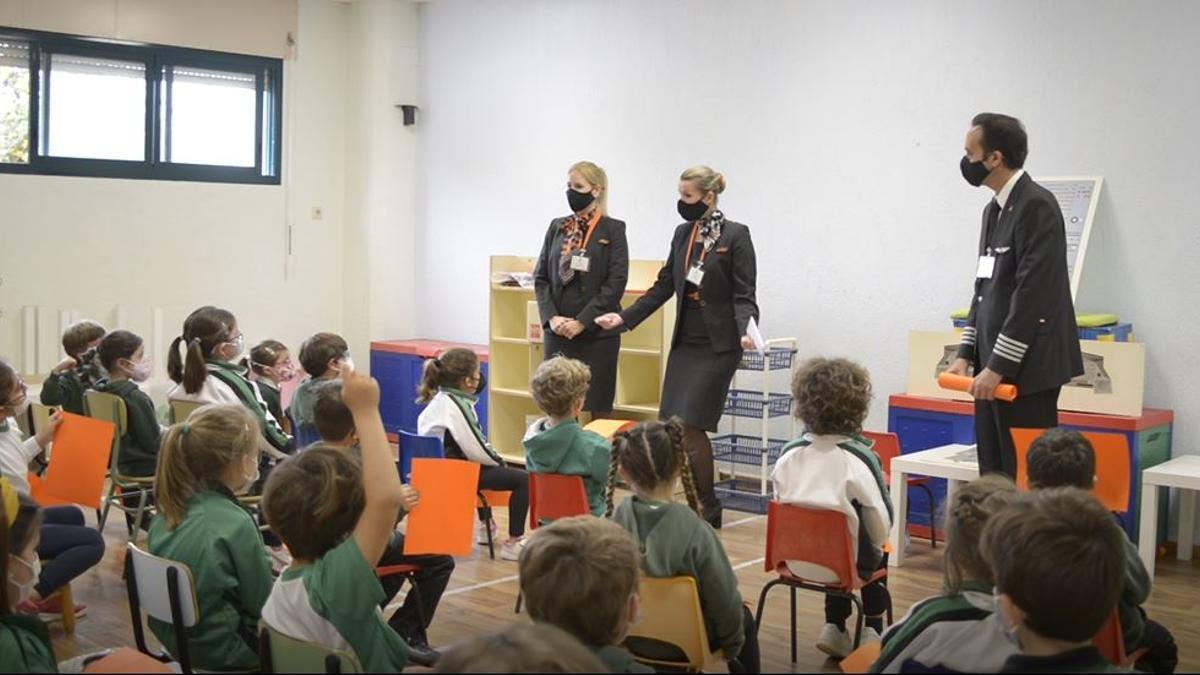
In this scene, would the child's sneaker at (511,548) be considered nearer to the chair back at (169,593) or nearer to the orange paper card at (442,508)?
the orange paper card at (442,508)

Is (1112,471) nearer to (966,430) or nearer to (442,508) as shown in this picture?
(966,430)

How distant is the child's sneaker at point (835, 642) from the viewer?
4199mm

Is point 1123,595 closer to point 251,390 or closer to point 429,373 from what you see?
point 429,373

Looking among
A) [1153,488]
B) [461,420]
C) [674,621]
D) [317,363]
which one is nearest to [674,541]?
[674,621]

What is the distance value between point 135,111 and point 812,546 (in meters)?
6.42

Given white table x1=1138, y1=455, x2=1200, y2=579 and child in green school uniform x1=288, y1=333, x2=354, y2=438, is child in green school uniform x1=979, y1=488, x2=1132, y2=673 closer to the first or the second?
white table x1=1138, y1=455, x2=1200, y2=579

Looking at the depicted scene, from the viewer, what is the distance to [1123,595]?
2.94 metres

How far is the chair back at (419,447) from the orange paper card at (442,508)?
118 centimetres

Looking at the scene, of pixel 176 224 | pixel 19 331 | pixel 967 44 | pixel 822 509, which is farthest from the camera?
pixel 176 224

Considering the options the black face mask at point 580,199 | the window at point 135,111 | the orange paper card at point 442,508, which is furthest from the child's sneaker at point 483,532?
the window at point 135,111

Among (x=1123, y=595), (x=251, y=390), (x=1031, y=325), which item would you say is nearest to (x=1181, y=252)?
(x=1031, y=325)

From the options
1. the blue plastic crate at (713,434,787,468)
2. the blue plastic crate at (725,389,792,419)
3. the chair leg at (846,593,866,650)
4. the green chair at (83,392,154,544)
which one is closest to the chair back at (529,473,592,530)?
the chair leg at (846,593,866,650)

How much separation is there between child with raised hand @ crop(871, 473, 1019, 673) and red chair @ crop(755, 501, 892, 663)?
894mm

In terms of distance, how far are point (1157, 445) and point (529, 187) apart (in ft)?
14.7
